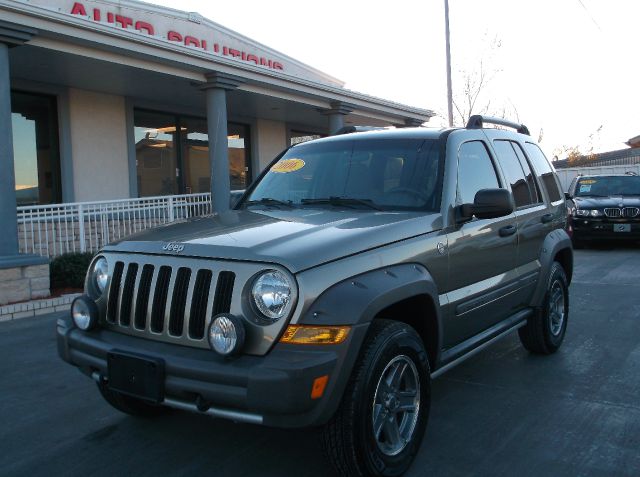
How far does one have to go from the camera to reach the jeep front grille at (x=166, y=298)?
2949 mm

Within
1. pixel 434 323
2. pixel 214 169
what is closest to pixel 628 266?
pixel 214 169

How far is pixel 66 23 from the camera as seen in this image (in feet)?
29.2

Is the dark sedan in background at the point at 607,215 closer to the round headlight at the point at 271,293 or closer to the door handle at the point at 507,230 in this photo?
the door handle at the point at 507,230

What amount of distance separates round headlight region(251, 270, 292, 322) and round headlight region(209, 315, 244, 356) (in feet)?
0.44

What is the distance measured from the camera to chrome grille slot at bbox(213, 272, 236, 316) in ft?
9.53

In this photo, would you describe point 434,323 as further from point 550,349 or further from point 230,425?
point 550,349

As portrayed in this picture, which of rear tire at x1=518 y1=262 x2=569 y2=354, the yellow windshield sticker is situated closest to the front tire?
the yellow windshield sticker

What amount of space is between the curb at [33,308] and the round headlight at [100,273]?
14.9 ft

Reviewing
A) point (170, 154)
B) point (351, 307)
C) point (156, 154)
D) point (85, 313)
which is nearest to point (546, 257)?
point (351, 307)

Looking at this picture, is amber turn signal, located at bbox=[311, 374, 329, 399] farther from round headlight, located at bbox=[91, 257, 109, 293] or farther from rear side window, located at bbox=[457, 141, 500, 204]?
rear side window, located at bbox=[457, 141, 500, 204]

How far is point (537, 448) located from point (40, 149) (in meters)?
11.3

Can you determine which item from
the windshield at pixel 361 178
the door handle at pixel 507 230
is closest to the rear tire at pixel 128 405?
the windshield at pixel 361 178

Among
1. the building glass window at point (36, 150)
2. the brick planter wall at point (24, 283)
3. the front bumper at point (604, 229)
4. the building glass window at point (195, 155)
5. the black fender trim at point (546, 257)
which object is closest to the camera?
the black fender trim at point (546, 257)

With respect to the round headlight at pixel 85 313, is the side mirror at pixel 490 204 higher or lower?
higher
